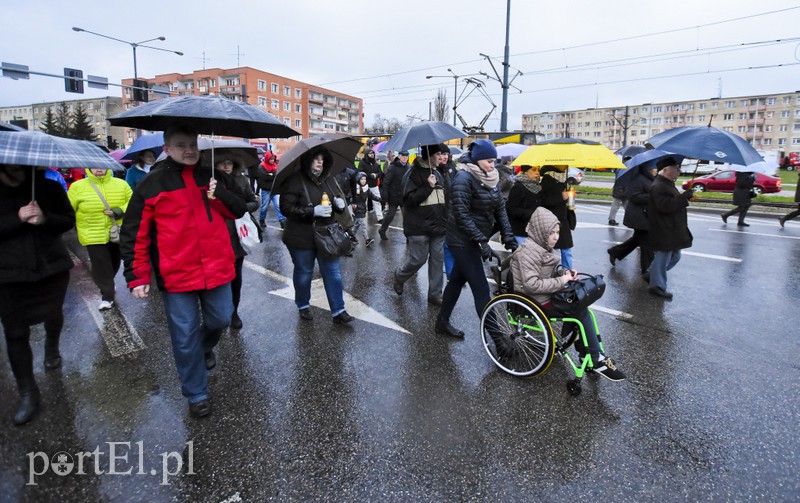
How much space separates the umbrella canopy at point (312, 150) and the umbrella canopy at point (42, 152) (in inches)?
66.1

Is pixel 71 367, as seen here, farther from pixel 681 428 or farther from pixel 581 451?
pixel 681 428

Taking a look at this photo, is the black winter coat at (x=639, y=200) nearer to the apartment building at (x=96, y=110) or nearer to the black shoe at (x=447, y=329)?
the black shoe at (x=447, y=329)

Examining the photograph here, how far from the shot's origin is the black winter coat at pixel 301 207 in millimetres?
4449

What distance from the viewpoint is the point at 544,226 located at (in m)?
3.51

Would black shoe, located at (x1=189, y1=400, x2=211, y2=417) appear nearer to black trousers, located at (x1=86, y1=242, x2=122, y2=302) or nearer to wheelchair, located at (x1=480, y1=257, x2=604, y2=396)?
wheelchair, located at (x1=480, y1=257, x2=604, y2=396)

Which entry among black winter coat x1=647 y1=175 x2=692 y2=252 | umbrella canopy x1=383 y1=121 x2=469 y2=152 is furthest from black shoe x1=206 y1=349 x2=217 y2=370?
black winter coat x1=647 y1=175 x2=692 y2=252

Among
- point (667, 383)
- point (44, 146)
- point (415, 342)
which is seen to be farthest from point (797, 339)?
point (44, 146)

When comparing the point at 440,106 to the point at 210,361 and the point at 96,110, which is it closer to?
the point at 210,361

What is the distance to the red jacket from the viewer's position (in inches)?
110

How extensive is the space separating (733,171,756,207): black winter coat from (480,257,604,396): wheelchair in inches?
400

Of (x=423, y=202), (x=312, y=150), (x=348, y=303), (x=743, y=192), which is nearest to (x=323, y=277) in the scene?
(x=348, y=303)

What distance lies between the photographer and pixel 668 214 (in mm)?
5484

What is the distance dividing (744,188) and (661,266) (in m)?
7.65

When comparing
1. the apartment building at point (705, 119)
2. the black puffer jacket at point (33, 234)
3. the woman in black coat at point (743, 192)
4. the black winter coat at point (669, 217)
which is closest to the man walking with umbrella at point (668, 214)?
the black winter coat at point (669, 217)
